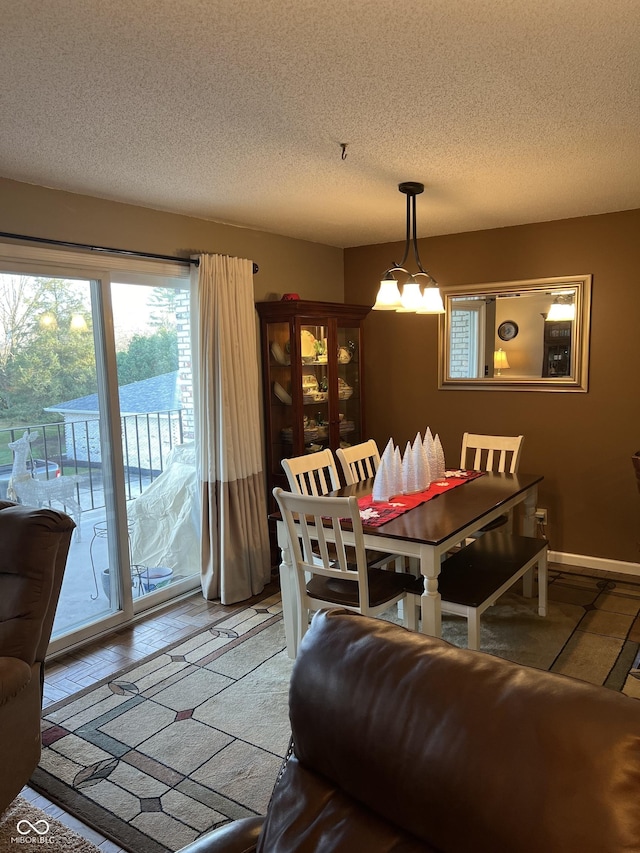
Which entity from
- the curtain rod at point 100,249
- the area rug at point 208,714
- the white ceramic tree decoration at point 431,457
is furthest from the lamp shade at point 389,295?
the area rug at point 208,714

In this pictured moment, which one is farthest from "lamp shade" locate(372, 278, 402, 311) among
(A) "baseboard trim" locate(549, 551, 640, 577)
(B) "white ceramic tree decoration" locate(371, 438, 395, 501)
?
(A) "baseboard trim" locate(549, 551, 640, 577)

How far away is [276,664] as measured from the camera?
3.10m

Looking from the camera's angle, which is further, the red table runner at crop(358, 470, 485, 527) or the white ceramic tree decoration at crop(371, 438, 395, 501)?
the white ceramic tree decoration at crop(371, 438, 395, 501)

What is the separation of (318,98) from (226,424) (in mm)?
2188

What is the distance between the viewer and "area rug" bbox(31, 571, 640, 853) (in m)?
2.14

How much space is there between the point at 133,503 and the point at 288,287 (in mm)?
1940

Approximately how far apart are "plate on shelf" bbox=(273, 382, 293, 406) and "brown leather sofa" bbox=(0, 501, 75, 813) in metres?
2.23

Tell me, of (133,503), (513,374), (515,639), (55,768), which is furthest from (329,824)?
(513,374)

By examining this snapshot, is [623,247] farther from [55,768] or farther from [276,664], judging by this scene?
[55,768]

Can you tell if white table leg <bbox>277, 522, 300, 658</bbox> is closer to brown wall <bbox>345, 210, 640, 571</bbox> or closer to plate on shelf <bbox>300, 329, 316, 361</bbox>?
plate on shelf <bbox>300, 329, 316, 361</bbox>

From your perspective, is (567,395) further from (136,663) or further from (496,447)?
(136,663)

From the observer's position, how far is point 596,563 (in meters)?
4.29

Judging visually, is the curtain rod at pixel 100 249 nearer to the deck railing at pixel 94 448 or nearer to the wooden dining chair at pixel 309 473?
the deck railing at pixel 94 448

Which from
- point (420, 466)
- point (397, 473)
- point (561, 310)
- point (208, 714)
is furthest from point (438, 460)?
point (208, 714)
